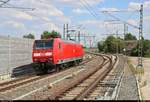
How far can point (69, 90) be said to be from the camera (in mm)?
20438

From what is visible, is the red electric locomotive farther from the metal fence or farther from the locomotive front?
the metal fence

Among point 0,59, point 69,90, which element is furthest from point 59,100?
point 0,59

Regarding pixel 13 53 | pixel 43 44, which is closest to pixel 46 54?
pixel 43 44

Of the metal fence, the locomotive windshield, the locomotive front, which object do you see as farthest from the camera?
the locomotive windshield

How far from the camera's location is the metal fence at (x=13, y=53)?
92.5 ft

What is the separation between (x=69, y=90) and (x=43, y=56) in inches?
503

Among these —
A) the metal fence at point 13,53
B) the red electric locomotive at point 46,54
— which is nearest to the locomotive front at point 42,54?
the red electric locomotive at point 46,54

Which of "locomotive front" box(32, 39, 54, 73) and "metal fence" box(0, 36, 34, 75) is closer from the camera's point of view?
"metal fence" box(0, 36, 34, 75)

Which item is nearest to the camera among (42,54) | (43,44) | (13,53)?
(13,53)

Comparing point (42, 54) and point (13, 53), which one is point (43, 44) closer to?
point (42, 54)

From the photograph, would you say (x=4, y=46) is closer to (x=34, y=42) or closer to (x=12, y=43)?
(x=12, y=43)

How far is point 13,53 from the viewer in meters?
30.6

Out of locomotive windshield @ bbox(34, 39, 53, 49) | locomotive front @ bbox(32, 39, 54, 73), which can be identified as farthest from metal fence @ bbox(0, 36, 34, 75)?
locomotive windshield @ bbox(34, 39, 53, 49)

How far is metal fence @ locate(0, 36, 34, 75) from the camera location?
92.5 feet
